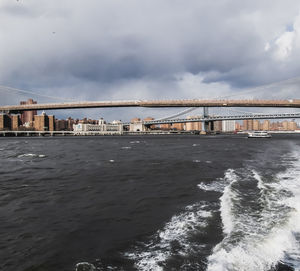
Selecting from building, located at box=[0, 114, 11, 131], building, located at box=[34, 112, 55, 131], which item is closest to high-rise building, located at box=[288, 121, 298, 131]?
building, located at box=[34, 112, 55, 131]

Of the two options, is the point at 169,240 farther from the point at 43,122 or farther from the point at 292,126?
the point at 292,126

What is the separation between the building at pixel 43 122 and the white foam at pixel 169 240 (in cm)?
14601

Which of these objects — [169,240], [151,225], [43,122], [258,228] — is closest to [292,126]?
[43,122]

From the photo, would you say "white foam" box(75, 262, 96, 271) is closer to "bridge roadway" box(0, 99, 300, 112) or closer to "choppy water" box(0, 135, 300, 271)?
"choppy water" box(0, 135, 300, 271)

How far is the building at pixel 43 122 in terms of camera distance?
137m

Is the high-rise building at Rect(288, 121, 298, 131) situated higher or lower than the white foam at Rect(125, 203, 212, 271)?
higher

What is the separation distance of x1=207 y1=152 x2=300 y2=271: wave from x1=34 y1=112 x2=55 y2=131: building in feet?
478

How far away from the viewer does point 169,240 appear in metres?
4.12

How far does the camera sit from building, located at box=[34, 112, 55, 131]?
136875 mm

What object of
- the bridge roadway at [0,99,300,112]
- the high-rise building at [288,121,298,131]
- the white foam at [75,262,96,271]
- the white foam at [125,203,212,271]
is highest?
the bridge roadway at [0,99,300,112]

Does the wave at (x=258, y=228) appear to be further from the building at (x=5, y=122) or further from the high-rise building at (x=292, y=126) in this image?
the high-rise building at (x=292, y=126)

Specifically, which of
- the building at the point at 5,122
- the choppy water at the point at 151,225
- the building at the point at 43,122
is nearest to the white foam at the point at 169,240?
the choppy water at the point at 151,225

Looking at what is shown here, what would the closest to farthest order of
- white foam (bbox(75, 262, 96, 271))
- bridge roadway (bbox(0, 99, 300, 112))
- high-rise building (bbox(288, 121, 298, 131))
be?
white foam (bbox(75, 262, 96, 271)), bridge roadway (bbox(0, 99, 300, 112)), high-rise building (bbox(288, 121, 298, 131))

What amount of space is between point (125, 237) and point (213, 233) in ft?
5.52
